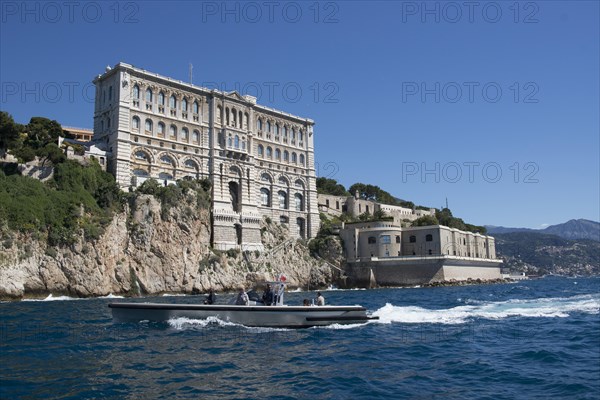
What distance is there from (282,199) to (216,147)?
14.6 metres

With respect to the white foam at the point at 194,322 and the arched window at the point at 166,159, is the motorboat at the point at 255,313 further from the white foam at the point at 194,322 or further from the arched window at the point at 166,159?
the arched window at the point at 166,159

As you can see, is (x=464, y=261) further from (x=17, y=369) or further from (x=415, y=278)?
(x=17, y=369)

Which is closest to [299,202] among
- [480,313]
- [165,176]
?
[165,176]

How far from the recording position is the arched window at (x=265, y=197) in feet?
254

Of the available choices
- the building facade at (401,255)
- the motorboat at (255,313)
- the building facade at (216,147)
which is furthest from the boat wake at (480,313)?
the building facade at (401,255)

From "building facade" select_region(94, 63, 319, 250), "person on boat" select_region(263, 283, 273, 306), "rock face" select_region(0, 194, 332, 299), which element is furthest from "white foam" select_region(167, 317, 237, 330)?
"building facade" select_region(94, 63, 319, 250)

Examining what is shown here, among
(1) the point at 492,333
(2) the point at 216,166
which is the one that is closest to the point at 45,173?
(2) the point at 216,166

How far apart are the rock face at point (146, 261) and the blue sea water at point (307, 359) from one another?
23566mm

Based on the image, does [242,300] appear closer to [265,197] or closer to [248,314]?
[248,314]

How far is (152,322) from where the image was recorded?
2512 cm

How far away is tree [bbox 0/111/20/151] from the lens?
50188 millimetres

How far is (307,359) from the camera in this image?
56.6 ft

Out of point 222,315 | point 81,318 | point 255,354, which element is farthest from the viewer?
point 81,318

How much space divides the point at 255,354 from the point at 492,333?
9.98 m
